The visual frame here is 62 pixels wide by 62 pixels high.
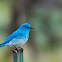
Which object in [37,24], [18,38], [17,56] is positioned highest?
[37,24]

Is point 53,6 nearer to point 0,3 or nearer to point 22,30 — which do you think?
point 0,3

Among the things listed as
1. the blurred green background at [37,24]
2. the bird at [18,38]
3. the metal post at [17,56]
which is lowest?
the metal post at [17,56]

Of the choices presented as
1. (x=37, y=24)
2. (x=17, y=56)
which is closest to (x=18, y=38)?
(x=17, y=56)

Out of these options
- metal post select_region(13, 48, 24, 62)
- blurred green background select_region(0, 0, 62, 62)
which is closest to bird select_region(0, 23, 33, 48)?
metal post select_region(13, 48, 24, 62)

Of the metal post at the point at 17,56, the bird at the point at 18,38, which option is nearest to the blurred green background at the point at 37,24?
the bird at the point at 18,38

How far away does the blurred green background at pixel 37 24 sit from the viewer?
Result: 8.55 meters

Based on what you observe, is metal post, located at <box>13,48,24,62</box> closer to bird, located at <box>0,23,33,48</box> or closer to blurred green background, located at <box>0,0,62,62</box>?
bird, located at <box>0,23,33,48</box>

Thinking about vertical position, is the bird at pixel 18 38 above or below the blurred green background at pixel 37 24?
below

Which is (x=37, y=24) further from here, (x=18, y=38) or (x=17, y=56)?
(x=17, y=56)

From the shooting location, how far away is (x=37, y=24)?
360 inches

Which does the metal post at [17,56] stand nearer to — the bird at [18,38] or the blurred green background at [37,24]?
the bird at [18,38]

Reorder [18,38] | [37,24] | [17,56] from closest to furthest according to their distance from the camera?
[17,56] → [18,38] → [37,24]

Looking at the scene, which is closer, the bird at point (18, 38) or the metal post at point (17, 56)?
the metal post at point (17, 56)

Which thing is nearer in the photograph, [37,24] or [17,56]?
[17,56]
